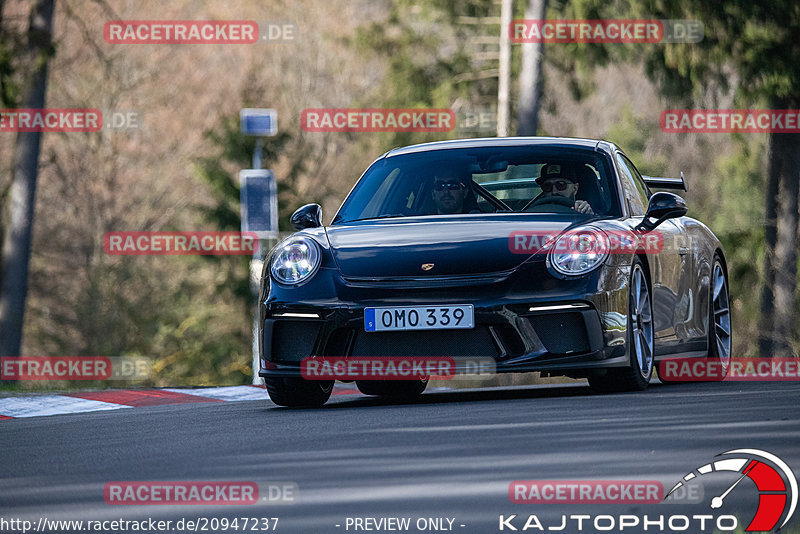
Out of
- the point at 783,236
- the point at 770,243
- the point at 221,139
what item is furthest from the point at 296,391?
the point at 221,139

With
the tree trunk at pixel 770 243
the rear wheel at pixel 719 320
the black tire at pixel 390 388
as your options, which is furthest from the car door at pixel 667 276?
the tree trunk at pixel 770 243

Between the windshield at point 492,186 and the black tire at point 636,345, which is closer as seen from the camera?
the black tire at point 636,345

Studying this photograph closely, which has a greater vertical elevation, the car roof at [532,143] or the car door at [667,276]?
the car roof at [532,143]

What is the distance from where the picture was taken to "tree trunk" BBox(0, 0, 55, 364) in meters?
27.4

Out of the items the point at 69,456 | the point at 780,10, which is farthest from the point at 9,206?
the point at 69,456

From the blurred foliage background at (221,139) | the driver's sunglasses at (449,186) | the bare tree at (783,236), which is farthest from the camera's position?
the blurred foliage background at (221,139)

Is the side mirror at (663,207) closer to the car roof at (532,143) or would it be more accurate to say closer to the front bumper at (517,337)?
the car roof at (532,143)

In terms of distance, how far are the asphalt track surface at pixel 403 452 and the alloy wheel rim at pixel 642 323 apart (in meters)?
0.21

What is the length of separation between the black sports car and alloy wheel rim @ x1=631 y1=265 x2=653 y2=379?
0.04ft

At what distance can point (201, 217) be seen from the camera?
35.9m

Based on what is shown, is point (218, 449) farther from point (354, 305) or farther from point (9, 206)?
point (9, 206)

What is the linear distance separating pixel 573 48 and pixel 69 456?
80.8 ft

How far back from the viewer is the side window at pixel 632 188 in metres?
9.69

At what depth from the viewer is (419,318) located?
26.9 ft
